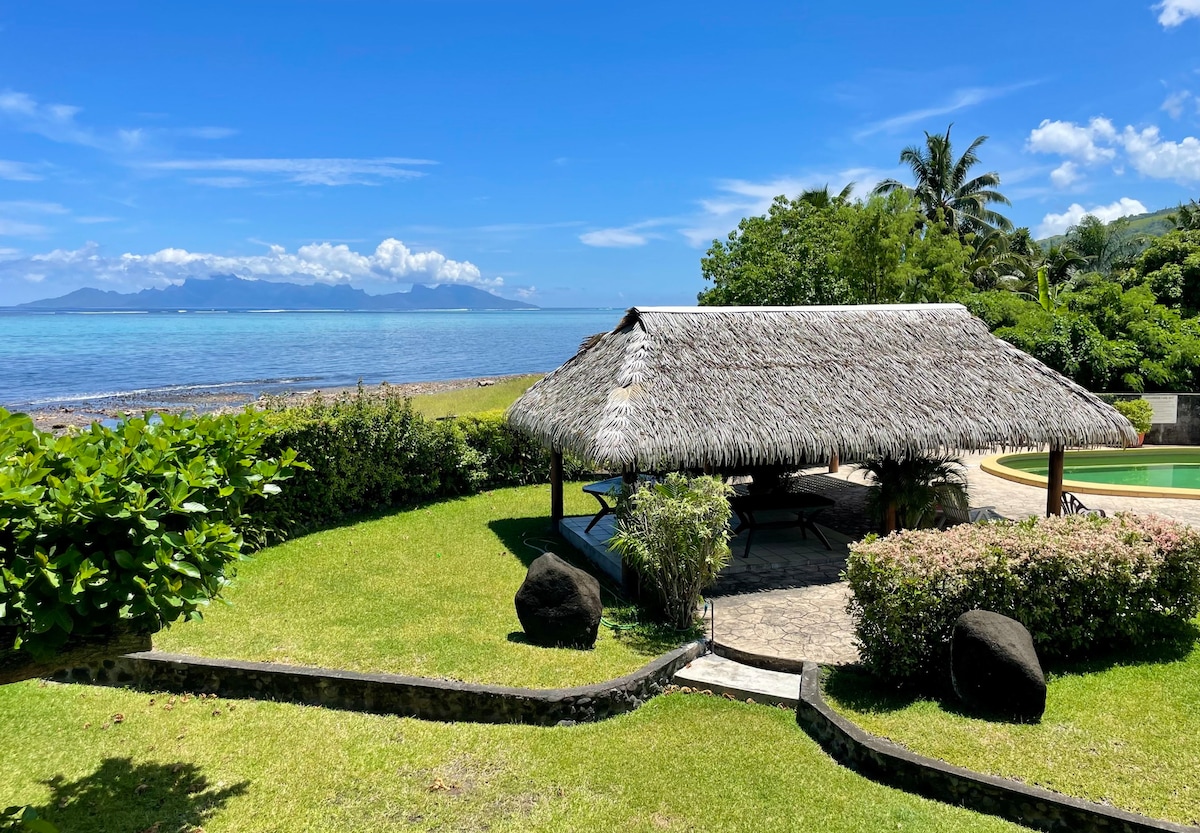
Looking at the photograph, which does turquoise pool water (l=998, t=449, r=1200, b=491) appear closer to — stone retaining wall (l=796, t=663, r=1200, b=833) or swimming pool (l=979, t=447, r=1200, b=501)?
swimming pool (l=979, t=447, r=1200, b=501)

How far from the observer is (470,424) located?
16.0 metres

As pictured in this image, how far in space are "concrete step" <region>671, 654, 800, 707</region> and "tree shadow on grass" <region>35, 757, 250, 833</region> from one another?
12.8ft

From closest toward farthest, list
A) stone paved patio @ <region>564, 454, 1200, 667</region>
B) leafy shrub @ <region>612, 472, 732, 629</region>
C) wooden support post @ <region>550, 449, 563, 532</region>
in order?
stone paved patio @ <region>564, 454, 1200, 667</region> < leafy shrub @ <region>612, 472, 732, 629</region> < wooden support post @ <region>550, 449, 563, 532</region>

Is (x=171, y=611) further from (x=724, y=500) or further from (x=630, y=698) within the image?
(x=724, y=500)

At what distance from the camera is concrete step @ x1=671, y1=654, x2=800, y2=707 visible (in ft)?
23.2

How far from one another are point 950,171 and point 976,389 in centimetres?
3401

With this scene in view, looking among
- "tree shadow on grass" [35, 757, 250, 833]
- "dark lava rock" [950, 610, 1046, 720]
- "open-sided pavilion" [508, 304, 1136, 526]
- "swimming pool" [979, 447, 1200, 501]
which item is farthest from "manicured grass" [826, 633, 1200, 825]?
"swimming pool" [979, 447, 1200, 501]

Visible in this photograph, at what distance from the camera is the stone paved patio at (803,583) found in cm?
809

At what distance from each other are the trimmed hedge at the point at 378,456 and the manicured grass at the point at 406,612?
25.7 inches

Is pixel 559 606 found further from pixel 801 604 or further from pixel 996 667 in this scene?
pixel 996 667

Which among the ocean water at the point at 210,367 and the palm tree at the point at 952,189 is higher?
the palm tree at the point at 952,189

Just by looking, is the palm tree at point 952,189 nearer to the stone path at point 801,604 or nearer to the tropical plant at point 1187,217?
the tropical plant at point 1187,217

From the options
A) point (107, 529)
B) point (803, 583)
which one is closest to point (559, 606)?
point (803, 583)

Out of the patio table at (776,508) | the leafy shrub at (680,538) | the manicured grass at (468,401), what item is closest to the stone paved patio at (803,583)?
the patio table at (776,508)
